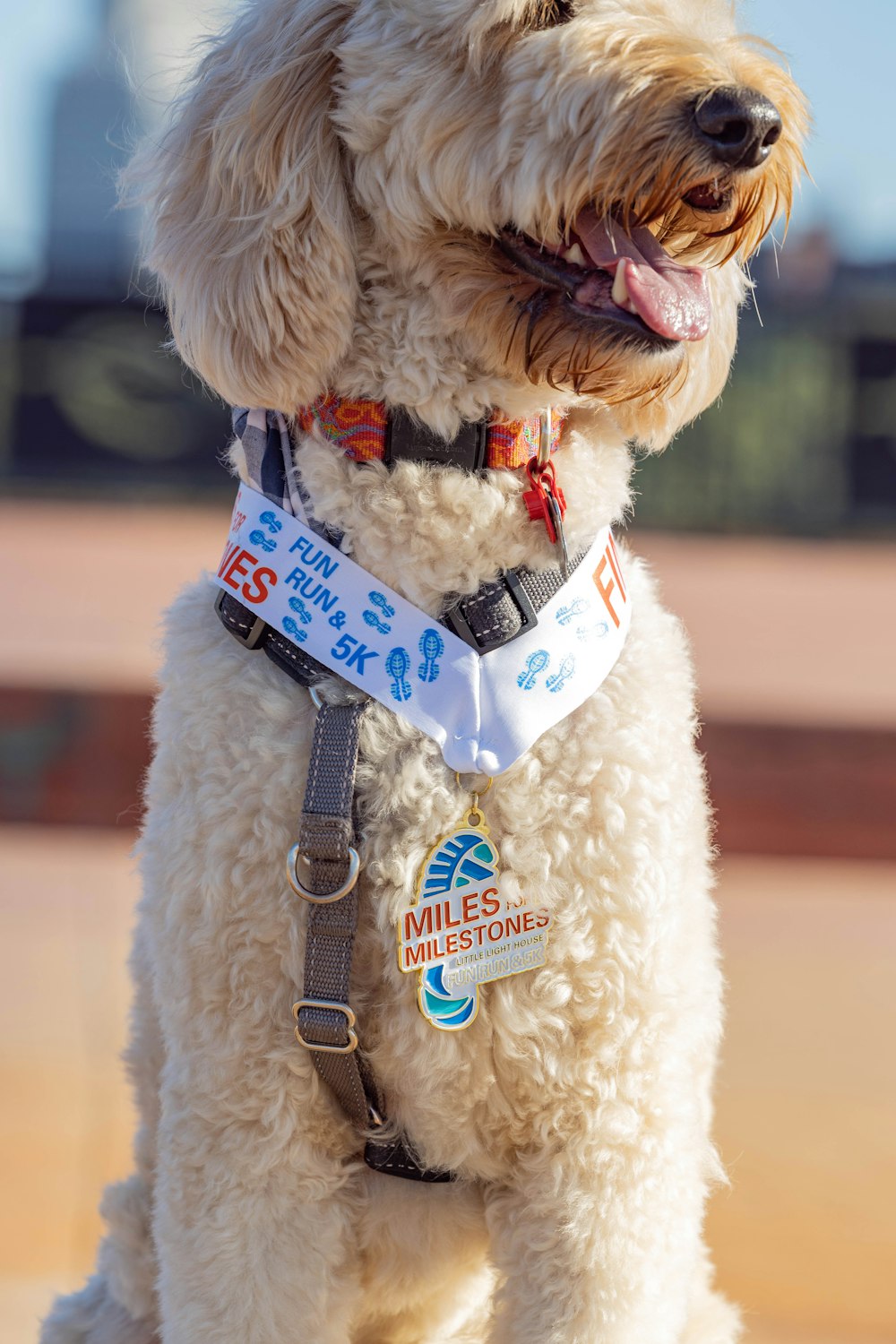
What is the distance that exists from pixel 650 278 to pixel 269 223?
461 millimetres

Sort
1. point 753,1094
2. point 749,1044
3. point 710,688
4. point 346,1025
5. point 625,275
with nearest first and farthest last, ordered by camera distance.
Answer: point 346,1025, point 625,275, point 753,1094, point 749,1044, point 710,688

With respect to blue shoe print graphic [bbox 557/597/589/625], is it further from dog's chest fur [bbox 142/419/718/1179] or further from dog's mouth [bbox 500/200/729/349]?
dog's mouth [bbox 500/200/729/349]

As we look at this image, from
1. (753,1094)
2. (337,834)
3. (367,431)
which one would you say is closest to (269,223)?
(367,431)

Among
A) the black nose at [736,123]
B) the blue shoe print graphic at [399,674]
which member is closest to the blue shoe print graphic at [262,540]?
the blue shoe print graphic at [399,674]

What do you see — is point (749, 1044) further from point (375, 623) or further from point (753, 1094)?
point (375, 623)

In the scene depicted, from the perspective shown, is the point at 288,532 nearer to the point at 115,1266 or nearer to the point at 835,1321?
the point at 115,1266

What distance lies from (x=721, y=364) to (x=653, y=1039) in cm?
93

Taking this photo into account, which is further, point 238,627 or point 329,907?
point 238,627

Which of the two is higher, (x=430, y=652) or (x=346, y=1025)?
(x=430, y=652)

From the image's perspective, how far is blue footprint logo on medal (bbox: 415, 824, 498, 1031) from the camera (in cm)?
155

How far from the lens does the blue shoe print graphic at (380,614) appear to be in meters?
1.66

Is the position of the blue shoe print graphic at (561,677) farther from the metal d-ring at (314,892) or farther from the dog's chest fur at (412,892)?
the metal d-ring at (314,892)

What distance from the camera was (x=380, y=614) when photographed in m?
1.67

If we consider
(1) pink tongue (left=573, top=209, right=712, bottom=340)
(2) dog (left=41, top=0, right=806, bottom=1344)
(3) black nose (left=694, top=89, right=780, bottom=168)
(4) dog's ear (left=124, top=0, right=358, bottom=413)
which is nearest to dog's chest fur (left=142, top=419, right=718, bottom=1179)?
(2) dog (left=41, top=0, right=806, bottom=1344)
